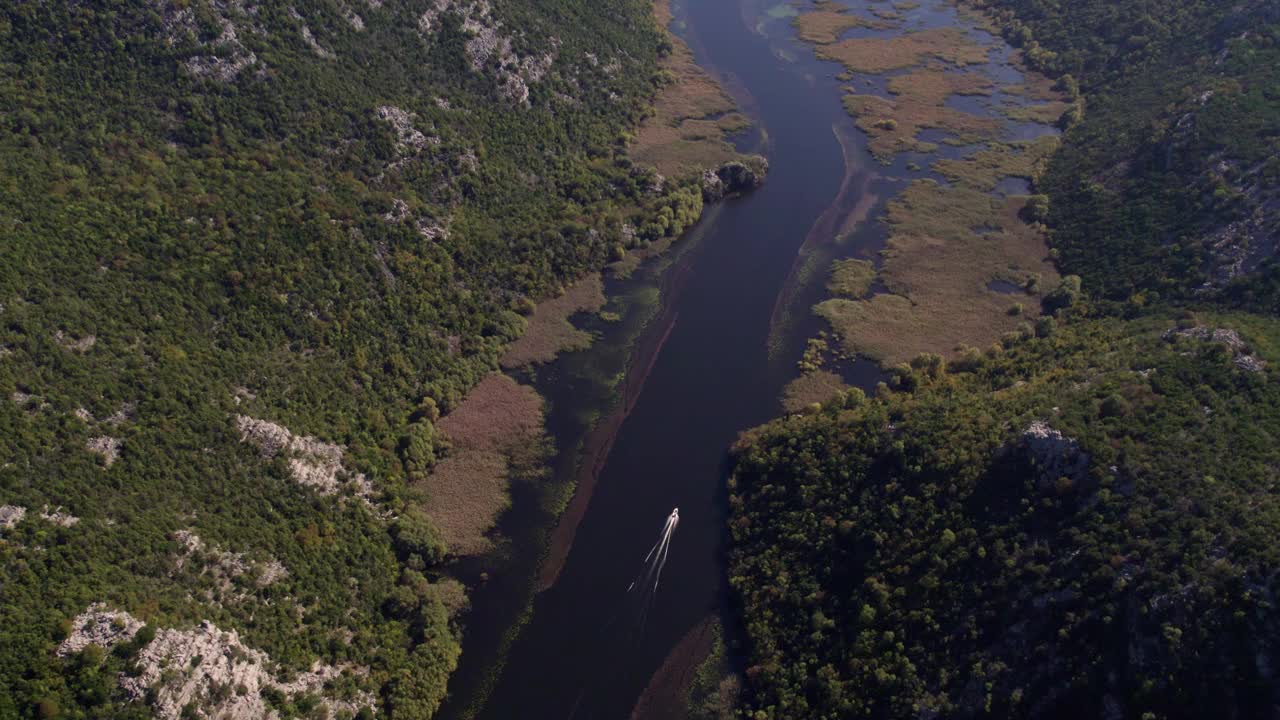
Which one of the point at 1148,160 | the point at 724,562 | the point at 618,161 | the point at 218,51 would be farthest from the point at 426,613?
the point at 1148,160

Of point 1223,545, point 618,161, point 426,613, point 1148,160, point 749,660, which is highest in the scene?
point 1148,160

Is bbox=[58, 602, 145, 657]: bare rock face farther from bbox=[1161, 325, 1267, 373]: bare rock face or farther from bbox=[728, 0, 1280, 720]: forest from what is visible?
bbox=[1161, 325, 1267, 373]: bare rock face

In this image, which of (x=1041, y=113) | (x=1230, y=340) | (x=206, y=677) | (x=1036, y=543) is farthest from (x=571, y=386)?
(x=1041, y=113)

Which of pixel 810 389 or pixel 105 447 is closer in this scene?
pixel 105 447

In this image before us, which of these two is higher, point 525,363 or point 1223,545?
point 1223,545

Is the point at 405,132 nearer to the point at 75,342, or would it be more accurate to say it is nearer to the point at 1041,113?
the point at 75,342

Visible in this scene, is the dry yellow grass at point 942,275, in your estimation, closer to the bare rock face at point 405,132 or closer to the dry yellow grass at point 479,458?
the dry yellow grass at point 479,458

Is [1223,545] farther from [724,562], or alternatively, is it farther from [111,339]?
[111,339]

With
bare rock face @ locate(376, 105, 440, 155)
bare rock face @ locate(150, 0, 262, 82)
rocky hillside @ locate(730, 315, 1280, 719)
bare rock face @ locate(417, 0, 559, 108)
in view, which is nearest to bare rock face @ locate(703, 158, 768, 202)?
bare rock face @ locate(417, 0, 559, 108)
